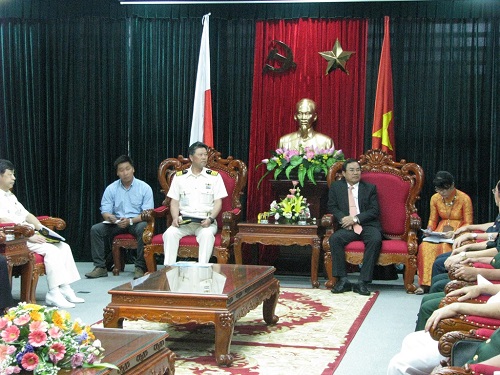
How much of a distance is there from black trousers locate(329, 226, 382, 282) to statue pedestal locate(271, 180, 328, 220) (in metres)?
0.68

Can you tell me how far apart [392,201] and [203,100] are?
7.56 ft

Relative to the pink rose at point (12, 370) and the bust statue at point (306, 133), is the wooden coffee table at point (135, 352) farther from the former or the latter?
the bust statue at point (306, 133)

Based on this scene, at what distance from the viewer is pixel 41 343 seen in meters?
2.68

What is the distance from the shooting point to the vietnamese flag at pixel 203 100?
869cm

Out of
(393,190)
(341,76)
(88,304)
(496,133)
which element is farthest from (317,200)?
(88,304)

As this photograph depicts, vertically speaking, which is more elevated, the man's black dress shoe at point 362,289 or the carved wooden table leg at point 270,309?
the carved wooden table leg at point 270,309

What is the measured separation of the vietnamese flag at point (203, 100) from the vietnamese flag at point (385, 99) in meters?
1.75

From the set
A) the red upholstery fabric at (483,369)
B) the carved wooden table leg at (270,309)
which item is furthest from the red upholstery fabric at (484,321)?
the carved wooden table leg at (270,309)

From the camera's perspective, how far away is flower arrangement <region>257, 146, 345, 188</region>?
807 cm

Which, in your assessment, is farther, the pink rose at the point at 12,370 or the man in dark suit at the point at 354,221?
the man in dark suit at the point at 354,221

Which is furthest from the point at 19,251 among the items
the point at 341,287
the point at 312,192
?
the point at 312,192

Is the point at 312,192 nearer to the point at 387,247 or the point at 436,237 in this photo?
the point at 387,247

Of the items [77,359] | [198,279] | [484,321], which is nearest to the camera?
[77,359]

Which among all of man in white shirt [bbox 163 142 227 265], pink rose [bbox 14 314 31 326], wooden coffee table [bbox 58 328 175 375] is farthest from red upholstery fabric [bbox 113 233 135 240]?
pink rose [bbox 14 314 31 326]
